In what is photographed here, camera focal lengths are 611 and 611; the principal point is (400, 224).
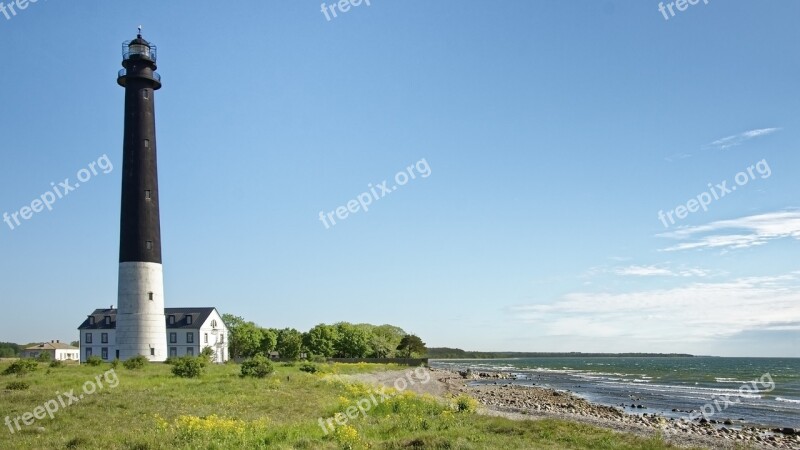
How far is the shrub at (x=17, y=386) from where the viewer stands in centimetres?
3130

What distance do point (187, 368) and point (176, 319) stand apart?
147 ft

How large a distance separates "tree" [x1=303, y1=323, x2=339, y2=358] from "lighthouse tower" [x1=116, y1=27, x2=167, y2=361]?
52609mm

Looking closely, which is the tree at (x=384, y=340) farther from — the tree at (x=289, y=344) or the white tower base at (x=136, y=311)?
the white tower base at (x=136, y=311)

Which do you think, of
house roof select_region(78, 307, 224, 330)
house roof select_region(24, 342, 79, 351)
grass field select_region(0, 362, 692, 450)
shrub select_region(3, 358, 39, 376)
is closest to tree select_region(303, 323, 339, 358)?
house roof select_region(78, 307, 224, 330)

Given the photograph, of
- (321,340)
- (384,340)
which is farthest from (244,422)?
(384,340)

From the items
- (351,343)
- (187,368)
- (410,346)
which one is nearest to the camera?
(187,368)

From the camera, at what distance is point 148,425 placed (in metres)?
21.8

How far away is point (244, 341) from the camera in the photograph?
326 feet

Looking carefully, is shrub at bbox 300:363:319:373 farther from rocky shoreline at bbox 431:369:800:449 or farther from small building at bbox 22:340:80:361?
small building at bbox 22:340:80:361

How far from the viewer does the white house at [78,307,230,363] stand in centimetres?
8112

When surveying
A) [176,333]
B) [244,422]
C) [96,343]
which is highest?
[176,333]

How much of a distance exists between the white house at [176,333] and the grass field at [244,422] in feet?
152

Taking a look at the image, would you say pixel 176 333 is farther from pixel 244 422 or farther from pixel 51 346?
pixel 244 422

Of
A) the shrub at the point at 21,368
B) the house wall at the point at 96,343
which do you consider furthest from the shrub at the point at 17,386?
the house wall at the point at 96,343
